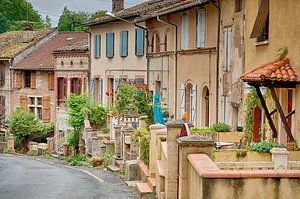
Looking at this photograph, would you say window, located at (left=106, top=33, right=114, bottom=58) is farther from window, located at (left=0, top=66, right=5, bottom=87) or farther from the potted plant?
window, located at (left=0, top=66, right=5, bottom=87)

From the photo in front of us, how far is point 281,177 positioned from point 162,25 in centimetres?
2432

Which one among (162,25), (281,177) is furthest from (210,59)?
(281,177)

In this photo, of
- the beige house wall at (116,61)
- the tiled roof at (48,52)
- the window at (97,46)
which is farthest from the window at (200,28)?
the tiled roof at (48,52)

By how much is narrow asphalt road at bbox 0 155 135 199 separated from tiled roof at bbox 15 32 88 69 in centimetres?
2639

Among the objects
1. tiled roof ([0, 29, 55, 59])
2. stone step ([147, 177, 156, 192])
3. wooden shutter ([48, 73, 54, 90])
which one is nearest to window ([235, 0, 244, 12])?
stone step ([147, 177, 156, 192])

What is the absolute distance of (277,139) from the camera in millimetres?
17516

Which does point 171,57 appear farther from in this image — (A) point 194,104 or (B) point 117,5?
(B) point 117,5

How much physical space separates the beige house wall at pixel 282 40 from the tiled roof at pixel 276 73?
0.15m

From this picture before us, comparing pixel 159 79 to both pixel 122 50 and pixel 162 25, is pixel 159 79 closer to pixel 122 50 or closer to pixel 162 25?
pixel 162 25

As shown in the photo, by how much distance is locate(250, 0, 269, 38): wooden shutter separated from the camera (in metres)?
18.5

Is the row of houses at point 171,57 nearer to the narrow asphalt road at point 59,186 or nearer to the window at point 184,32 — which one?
the window at point 184,32

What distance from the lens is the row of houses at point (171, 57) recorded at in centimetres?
1883

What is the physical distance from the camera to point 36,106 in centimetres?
5453

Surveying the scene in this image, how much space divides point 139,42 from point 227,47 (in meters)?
13.7
